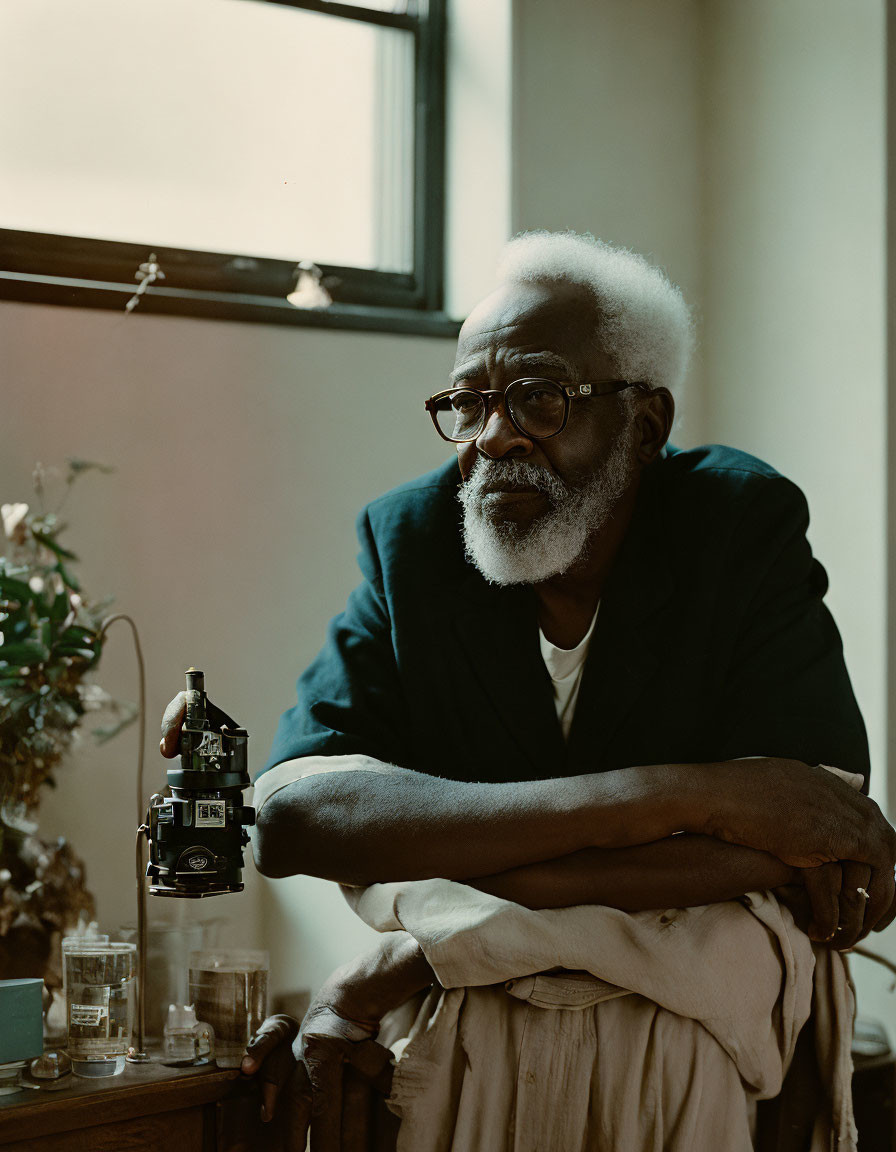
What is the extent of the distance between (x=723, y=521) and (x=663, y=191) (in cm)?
155

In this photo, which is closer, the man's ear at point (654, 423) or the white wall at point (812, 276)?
the man's ear at point (654, 423)

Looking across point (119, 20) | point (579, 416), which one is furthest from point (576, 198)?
point (579, 416)

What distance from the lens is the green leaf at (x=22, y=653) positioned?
1906mm

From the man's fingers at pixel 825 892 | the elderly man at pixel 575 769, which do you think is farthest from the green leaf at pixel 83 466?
the man's fingers at pixel 825 892

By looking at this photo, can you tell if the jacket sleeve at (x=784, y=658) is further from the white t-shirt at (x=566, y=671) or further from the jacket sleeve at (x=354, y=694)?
the jacket sleeve at (x=354, y=694)

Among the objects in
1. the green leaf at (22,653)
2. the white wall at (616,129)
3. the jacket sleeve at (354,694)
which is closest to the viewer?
the jacket sleeve at (354,694)

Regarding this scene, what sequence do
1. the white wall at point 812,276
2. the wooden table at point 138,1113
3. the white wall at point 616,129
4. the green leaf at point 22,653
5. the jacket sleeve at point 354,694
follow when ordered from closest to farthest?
the wooden table at point 138,1113, the jacket sleeve at point 354,694, the green leaf at point 22,653, the white wall at point 812,276, the white wall at point 616,129

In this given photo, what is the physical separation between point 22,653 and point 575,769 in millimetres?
862

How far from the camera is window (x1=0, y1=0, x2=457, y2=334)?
8.51 feet

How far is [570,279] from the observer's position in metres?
1.80

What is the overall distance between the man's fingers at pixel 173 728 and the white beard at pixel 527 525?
513mm

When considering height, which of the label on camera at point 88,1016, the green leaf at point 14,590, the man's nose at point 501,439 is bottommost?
the label on camera at point 88,1016

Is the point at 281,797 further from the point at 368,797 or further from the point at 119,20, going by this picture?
the point at 119,20

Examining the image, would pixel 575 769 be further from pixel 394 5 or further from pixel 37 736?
pixel 394 5
